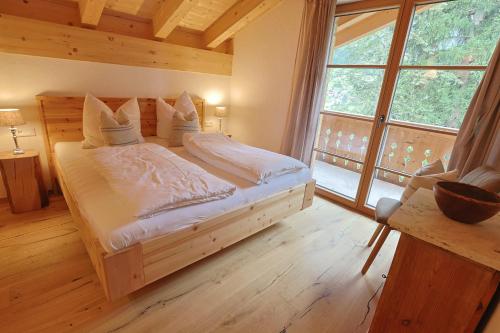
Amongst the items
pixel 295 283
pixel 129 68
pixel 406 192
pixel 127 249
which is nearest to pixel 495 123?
pixel 406 192

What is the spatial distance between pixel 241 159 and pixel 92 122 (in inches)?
69.3

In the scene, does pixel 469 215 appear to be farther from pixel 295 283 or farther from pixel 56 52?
pixel 56 52

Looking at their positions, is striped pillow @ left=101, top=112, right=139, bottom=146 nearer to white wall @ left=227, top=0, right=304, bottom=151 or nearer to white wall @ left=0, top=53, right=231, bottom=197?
white wall @ left=0, top=53, right=231, bottom=197

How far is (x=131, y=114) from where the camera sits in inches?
117

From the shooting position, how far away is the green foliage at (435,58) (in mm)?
2086

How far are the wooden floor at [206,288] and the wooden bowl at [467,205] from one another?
1.05 m

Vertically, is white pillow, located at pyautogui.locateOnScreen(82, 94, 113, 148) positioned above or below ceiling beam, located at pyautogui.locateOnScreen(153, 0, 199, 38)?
below

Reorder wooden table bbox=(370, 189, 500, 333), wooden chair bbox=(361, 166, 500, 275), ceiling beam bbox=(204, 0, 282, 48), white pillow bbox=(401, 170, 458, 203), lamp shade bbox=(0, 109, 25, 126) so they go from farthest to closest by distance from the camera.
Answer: ceiling beam bbox=(204, 0, 282, 48) → lamp shade bbox=(0, 109, 25, 126) → white pillow bbox=(401, 170, 458, 203) → wooden chair bbox=(361, 166, 500, 275) → wooden table bbox=(370, 189, 500, 333)

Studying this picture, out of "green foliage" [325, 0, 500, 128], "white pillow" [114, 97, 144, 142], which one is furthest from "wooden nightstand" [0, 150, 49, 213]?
"green foliage" [325, 0, 500, 128]

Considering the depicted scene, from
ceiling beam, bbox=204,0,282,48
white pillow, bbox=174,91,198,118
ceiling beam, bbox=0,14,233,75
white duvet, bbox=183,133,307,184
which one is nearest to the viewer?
white duvet, bbox=183,133,307,184

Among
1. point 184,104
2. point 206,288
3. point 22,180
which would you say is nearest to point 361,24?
point 184,104

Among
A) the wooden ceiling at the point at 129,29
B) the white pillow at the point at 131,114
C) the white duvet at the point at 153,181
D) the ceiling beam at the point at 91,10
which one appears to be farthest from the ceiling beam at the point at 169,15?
the white duvet at the point at 153,181

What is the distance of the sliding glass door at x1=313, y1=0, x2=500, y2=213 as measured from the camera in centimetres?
218

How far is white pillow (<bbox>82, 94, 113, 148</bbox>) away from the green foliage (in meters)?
2.94
